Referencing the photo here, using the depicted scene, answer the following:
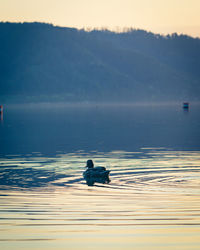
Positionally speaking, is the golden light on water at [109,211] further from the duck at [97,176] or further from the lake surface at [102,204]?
the duck at [97,176]

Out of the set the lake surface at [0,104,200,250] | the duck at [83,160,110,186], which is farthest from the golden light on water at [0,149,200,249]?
the duck at [83,160,110,186]

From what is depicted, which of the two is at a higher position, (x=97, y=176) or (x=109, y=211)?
(x=97, y=176)

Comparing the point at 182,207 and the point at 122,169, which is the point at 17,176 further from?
the point at 182,207

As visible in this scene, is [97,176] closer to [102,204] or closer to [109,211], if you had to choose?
[102,204]

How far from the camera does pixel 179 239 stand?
54.6 ft

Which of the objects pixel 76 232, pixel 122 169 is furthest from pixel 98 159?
pixel 76 232

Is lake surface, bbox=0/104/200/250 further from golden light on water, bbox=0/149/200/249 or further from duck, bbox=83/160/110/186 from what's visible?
duck, bbox=83/160/110/186

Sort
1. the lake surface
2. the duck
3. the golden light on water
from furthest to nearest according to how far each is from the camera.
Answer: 1. the duck
2. the lake surface
3. the golden light on water

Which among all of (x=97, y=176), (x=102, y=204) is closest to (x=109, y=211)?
(x=102, y=204)

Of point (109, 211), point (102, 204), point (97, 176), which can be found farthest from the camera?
point (97, 176)

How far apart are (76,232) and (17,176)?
46.6 ft

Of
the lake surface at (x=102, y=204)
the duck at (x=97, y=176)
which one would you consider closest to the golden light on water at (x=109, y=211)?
the lake surface at (x=102, y=204)

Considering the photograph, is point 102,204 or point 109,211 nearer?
point 109,211

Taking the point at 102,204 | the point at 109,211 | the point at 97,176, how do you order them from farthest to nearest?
the point at 97,176 < the point at 102,204 < the point at 109,211
